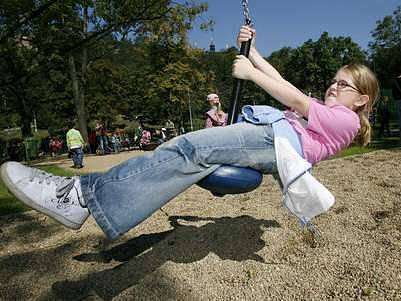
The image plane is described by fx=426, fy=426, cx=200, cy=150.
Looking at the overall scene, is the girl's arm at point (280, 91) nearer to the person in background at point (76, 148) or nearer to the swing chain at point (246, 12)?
the swing chain at point (246, 12)

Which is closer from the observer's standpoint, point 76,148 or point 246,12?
point 246,12

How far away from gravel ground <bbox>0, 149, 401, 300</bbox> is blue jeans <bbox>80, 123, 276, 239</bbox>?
118 cm

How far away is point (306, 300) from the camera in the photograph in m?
3.26

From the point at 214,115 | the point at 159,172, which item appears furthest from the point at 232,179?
the point at 214,115

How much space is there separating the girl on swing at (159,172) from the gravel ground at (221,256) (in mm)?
1208

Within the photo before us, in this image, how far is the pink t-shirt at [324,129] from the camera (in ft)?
9.09

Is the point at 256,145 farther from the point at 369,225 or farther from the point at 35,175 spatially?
the point at 369,225

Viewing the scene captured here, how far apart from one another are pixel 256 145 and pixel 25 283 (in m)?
2.64

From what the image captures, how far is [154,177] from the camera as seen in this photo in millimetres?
2586

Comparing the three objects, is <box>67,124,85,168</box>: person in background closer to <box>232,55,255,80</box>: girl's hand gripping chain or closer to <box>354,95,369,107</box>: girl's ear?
<box>232,55,255,80</box>: girl's hand gripping chain

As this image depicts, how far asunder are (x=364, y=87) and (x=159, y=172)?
1618 mm

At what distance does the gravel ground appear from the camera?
3.52 meters

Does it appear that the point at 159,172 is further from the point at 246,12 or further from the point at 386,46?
the point at 386,46

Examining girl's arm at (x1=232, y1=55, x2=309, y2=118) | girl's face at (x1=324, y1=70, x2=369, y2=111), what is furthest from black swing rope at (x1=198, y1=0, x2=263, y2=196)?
girl's face at (x1=324, y1=70, x2=369, y2=111)
